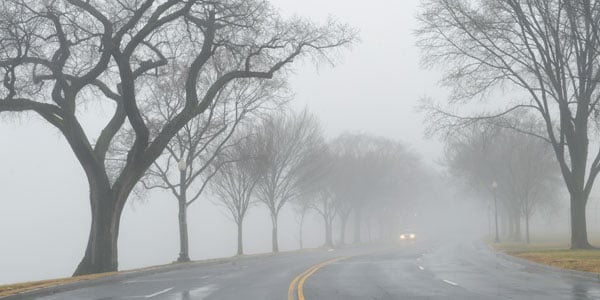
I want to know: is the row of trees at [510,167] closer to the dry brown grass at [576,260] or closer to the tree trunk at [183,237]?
the dry brown grass at [576,260]

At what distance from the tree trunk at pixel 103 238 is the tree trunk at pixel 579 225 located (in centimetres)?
2064

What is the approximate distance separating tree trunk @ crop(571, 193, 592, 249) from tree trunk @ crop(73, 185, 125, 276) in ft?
67.7

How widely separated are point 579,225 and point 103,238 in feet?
69.7

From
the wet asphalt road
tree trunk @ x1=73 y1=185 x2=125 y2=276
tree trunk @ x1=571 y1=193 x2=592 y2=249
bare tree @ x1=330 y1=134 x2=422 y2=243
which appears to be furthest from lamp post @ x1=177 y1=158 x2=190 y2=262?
bare tree @ x1=330 y1=134 x2=422 y2=243

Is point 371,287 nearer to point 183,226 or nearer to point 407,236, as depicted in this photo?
point 183,226

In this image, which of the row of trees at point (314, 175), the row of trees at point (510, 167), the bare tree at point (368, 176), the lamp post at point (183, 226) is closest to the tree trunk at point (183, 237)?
the lamp post at point (183, 226)

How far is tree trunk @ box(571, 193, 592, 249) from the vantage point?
3145 cm

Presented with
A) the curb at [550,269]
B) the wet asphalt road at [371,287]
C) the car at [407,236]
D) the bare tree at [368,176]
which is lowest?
the car at [407,236]

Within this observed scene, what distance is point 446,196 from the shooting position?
14300cm

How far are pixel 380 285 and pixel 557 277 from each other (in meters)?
6.25

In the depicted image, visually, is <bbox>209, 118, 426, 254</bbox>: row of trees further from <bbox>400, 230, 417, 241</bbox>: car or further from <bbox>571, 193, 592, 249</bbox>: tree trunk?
<bbox>571, 193, 592, 249</bbox>: tree trunk

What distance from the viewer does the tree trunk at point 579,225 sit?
31453mm

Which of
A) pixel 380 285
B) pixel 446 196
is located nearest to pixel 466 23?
pixel 380 285

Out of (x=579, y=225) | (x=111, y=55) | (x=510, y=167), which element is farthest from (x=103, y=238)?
(x=510, y=167)
